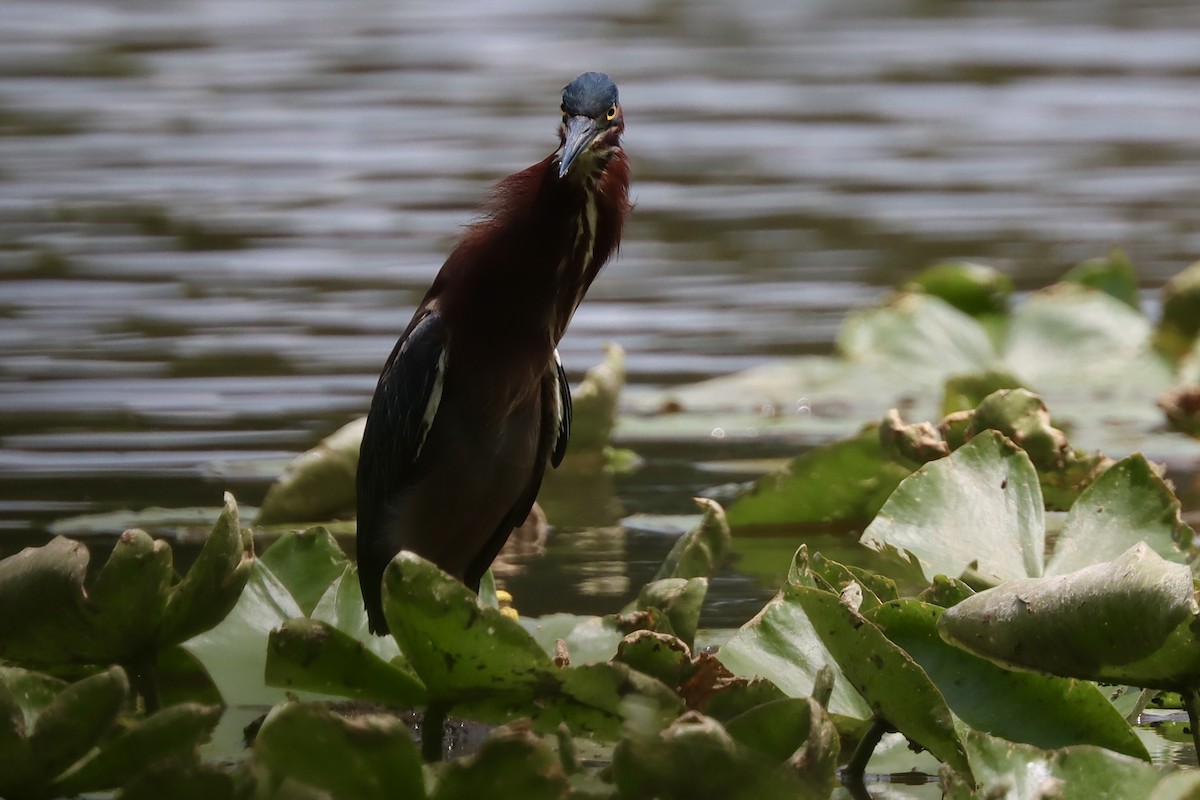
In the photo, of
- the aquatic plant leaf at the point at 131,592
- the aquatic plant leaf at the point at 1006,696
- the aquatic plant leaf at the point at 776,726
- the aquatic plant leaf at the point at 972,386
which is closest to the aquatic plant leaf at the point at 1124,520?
the aquatic plant leaf at the point at 1006,696

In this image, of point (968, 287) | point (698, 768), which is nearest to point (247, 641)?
point (698, 768)

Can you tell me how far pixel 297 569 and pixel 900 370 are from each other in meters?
3.29

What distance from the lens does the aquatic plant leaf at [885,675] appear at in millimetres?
2555

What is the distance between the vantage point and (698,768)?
2.30 metres

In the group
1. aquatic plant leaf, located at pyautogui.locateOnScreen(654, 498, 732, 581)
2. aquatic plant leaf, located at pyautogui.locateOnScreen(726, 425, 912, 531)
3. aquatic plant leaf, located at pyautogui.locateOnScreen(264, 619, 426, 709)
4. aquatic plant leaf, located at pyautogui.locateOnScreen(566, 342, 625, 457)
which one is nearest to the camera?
aquatic plant leaf, located at pyautogui.locateOnScreen(264, 619, 426, 709)

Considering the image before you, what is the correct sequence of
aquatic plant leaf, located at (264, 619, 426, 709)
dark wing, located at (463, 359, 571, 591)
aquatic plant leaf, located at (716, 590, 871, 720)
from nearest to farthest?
aquatic plant leaf, located at (264, 619, 426, 709) → aquatic plant leaf, located at (716, 590, 871, 720) → dark wing, located at (463, 359, 571, 591)

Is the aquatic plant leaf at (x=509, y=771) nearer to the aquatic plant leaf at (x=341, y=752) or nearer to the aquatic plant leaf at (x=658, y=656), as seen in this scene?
the aquatic plant leaf at (x=341, y=752)

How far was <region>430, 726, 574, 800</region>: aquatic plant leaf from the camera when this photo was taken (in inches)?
89.3

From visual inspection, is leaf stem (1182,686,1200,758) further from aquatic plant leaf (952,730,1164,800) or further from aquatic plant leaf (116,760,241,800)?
aquatic plant leaf (116,760,241,800)

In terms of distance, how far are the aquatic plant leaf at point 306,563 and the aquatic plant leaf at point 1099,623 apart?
110 centimetres

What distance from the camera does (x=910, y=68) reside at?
45.0ft

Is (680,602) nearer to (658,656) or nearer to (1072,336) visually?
(658,656)

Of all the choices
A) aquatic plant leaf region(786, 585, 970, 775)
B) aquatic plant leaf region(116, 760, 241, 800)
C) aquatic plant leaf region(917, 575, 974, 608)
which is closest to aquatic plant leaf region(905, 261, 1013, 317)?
aquatic plant leaf region(917, 575, 974, 608)

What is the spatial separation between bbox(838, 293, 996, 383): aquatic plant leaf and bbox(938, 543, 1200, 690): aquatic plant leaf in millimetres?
3559
